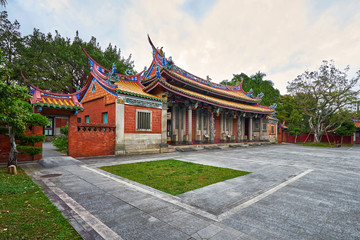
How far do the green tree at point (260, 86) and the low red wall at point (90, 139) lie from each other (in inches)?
947

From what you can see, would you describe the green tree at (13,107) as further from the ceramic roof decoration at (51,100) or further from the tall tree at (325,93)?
the tall tree at (325,93)

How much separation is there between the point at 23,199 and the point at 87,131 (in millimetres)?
6360

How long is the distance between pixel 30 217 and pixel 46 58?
78.0 ft

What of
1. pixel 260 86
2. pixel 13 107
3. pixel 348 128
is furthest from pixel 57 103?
pixel 260 86

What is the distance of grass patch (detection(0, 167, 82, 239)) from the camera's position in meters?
2.47

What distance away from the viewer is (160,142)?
12781 millimetres

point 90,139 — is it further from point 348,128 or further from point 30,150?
point 348,128

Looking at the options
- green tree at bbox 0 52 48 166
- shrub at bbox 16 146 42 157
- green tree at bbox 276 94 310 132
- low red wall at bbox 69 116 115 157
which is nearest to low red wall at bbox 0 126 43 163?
shrub at bbox 16 146 42 157

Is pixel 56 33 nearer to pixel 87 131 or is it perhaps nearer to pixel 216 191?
pixel 87 131

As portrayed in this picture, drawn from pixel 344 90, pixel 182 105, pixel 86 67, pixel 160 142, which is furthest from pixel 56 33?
pixel 344 90

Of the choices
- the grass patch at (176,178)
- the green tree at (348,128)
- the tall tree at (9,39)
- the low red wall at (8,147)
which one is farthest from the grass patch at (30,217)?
the green tree at (348,128)

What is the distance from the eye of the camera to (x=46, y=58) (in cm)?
2083

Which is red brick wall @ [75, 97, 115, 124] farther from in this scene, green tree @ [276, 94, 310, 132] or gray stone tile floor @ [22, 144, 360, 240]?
green tree @ [276, 94, 310, 132]

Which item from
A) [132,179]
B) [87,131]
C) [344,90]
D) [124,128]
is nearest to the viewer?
[132,179]
